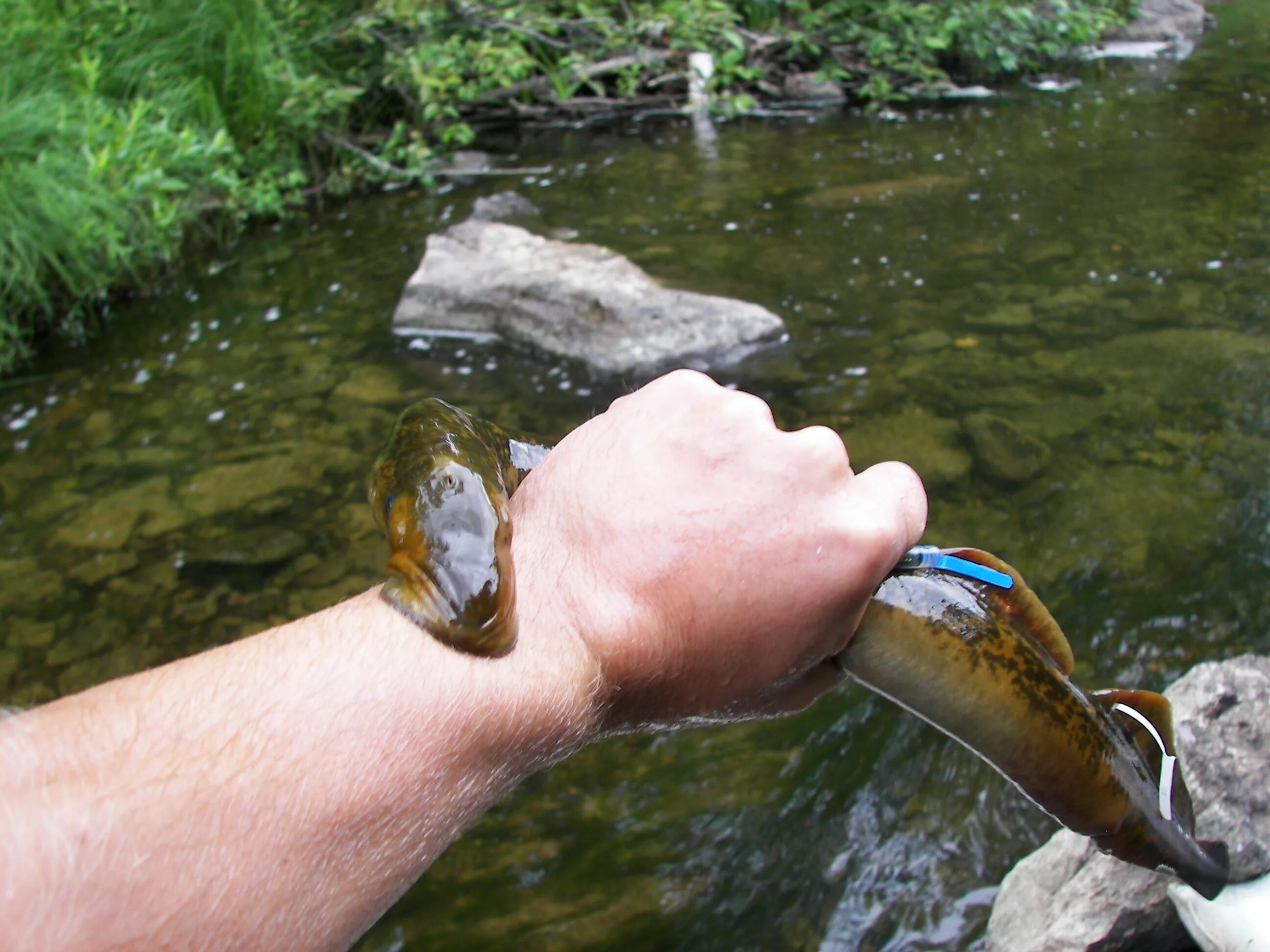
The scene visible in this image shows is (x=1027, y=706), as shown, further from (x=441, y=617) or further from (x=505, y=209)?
(x=505, y=209)

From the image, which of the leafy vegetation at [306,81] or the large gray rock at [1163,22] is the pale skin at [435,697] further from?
the large gray rock at [1163,22]

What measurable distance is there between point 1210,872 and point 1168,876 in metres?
0.10

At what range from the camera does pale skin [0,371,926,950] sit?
112 cm

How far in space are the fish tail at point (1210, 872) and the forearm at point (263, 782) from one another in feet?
4.86

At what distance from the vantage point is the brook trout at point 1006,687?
189 centimetres

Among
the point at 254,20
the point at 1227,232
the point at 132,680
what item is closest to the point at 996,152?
the point at 1227,232

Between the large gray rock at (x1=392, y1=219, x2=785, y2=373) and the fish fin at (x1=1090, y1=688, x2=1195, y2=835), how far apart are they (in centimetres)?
317

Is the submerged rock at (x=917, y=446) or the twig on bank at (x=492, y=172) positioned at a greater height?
the submerged rock at (x=917, y=446)

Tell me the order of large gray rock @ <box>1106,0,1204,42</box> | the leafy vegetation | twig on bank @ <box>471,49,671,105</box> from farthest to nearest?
large gray rock @ <box>1106,0,1204,42</box>, twig on bank @ <box>471,49,671,105</box>, the leafy vegetation

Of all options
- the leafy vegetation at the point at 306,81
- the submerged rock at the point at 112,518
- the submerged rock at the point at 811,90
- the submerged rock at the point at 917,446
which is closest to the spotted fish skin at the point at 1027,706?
the submerged rock at the point at 917,446

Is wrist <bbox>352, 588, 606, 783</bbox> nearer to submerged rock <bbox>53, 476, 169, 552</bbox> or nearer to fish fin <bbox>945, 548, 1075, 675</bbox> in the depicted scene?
fish fin <bbox>945, 548, 1075, 675</bbox>

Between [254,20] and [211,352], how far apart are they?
3792 millimetres

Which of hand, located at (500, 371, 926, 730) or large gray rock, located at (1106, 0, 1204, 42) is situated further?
large gray rock, located at (1106, 0, 1204, 42)

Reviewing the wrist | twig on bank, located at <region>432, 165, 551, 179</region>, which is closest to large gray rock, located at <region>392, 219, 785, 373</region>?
twig on bank, located at <region>432, 165, 551, 179</region>
